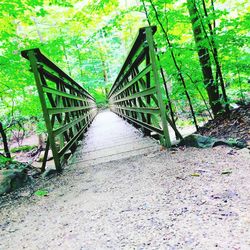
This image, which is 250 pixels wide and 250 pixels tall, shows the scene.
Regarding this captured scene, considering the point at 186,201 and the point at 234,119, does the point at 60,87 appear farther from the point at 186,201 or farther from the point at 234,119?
the point at 186,201

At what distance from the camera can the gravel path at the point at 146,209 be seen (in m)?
1.40

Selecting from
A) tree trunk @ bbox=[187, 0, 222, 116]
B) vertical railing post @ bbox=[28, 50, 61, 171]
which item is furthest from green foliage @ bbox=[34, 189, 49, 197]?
tree trunk @ bbox=[187, 0, 222, 116]

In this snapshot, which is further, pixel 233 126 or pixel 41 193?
pixel 233 126

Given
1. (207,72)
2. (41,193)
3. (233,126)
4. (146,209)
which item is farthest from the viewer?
(207,72)

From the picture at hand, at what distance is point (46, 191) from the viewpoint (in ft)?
8.93

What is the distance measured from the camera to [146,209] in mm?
1801

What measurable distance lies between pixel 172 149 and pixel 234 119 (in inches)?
56.8

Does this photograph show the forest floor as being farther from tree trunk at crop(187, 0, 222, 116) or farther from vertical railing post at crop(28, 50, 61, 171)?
vertical railing post at crop(28, 50, 61, 171)

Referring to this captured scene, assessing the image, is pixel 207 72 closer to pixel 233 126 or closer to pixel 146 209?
pixel 233 126

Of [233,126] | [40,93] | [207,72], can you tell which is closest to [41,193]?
[40,93]

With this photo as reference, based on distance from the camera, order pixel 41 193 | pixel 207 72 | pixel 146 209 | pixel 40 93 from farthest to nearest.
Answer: pixel 207 72 → pixel 40 93 → pixel 41 193 → pixel 146 209

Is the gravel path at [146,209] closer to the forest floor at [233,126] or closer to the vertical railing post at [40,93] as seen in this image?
the vertical railing post at [40,93]

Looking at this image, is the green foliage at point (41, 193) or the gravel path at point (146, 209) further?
the green foliage at point (41, 193)

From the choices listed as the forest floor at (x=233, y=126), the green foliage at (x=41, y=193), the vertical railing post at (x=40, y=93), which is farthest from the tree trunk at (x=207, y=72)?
the green foliage at (x=41, y=193)
